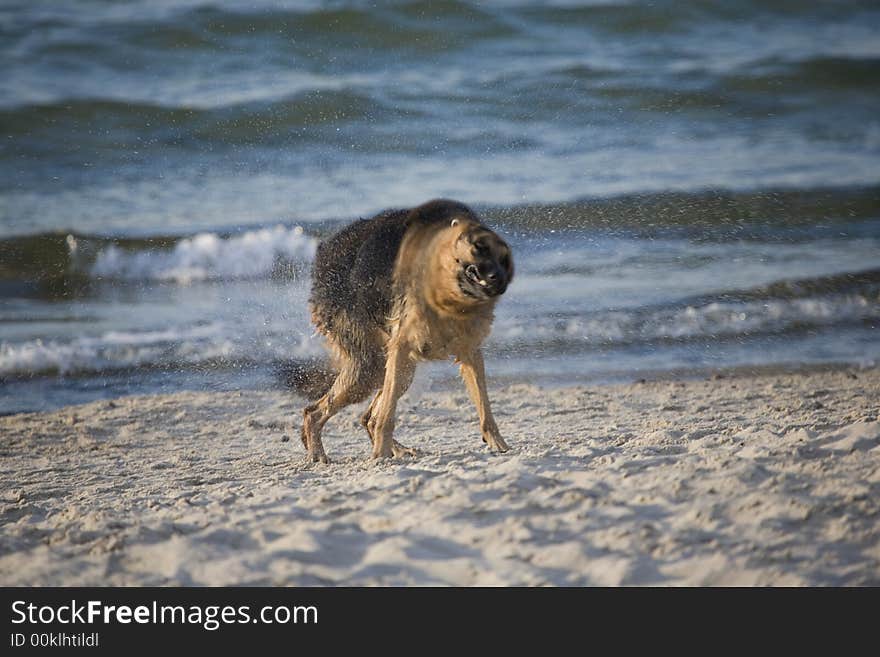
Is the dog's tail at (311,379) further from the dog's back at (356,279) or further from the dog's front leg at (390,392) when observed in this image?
the dog's front leg at (390,392)

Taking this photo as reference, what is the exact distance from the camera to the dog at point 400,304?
17.6 ft

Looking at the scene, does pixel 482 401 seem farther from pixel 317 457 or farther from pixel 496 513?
pixel 496 513

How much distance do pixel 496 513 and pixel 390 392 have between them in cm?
162

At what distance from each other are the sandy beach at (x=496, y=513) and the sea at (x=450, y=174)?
2356 millimetres

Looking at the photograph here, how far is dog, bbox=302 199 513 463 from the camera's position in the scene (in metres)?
5.35

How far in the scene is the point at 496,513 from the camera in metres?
4.34

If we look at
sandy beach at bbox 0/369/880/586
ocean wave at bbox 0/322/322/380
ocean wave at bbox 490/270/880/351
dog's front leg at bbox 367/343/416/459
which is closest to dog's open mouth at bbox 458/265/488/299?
dog's front leg at bbox 367/343/416/459

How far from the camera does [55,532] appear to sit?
470 cm


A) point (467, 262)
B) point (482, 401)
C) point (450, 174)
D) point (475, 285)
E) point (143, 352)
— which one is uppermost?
point (467, 262)

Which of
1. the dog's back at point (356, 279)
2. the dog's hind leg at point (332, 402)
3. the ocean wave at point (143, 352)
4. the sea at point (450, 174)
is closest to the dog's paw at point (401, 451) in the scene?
the dog's hind leg at point (332, 402)

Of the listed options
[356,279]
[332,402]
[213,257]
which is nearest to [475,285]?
[356,279]
